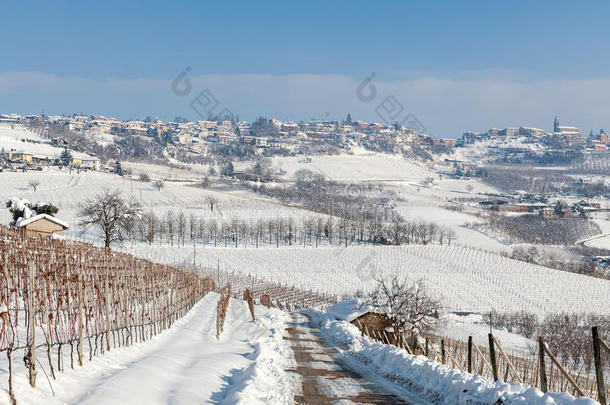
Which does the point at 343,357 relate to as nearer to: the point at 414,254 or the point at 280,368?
the point at 280,368

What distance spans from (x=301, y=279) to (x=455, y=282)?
27.9 m

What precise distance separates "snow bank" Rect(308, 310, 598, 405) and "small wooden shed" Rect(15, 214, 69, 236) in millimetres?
39553

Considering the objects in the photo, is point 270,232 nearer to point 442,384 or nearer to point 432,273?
point 432,273

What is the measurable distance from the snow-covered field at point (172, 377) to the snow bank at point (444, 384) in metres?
2.84

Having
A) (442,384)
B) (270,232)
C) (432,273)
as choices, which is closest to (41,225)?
(442,384)

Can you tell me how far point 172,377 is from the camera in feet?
35.3

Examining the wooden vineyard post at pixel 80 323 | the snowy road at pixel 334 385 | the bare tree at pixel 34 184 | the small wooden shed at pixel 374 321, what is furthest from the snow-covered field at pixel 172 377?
the bare tree at pixel 34 184

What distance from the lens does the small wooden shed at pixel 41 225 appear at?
156 ft

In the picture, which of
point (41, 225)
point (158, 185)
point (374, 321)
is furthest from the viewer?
point (158, 185)

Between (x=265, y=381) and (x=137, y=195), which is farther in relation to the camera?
(x=137, y=195)

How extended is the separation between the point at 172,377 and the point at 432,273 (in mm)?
90630

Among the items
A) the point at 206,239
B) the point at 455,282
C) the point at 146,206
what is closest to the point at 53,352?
the point at 455,282

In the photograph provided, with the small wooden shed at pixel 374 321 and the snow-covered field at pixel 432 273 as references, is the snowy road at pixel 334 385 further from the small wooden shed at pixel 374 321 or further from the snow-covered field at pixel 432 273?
the snow-covered field at pixel 432 273

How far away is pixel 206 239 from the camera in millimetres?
110500
